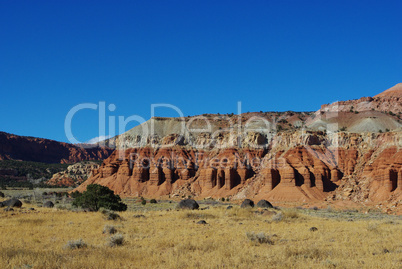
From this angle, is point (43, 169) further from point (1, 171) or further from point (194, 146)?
point (194, 146)

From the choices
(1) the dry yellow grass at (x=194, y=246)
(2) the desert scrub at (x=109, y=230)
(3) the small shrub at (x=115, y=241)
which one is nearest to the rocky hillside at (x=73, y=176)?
(1) the dry yellow grass at (x=194, y=246)

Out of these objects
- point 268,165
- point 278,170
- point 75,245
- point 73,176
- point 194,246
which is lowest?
point 73,176

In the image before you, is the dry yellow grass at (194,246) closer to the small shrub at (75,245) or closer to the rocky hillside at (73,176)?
the small shrub at (75,245)

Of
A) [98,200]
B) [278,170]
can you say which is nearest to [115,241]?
[98,200]

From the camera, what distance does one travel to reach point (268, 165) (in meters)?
77.5

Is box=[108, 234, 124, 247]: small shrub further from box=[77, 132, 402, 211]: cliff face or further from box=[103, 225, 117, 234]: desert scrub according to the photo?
box=[77, 132, 402, 211]: cliff face

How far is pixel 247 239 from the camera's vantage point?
17250 mm

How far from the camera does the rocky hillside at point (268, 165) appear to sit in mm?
66688

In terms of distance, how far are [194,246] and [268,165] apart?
63.9 m

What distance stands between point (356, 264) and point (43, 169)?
17929cm

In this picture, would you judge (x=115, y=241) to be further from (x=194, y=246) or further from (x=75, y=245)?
(x=194, y=246)

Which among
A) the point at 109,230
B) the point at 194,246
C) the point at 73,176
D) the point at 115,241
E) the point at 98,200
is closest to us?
the point at 194,246

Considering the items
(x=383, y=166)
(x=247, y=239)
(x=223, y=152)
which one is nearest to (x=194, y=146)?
(x=223, y=152)

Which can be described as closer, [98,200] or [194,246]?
[194,246]
